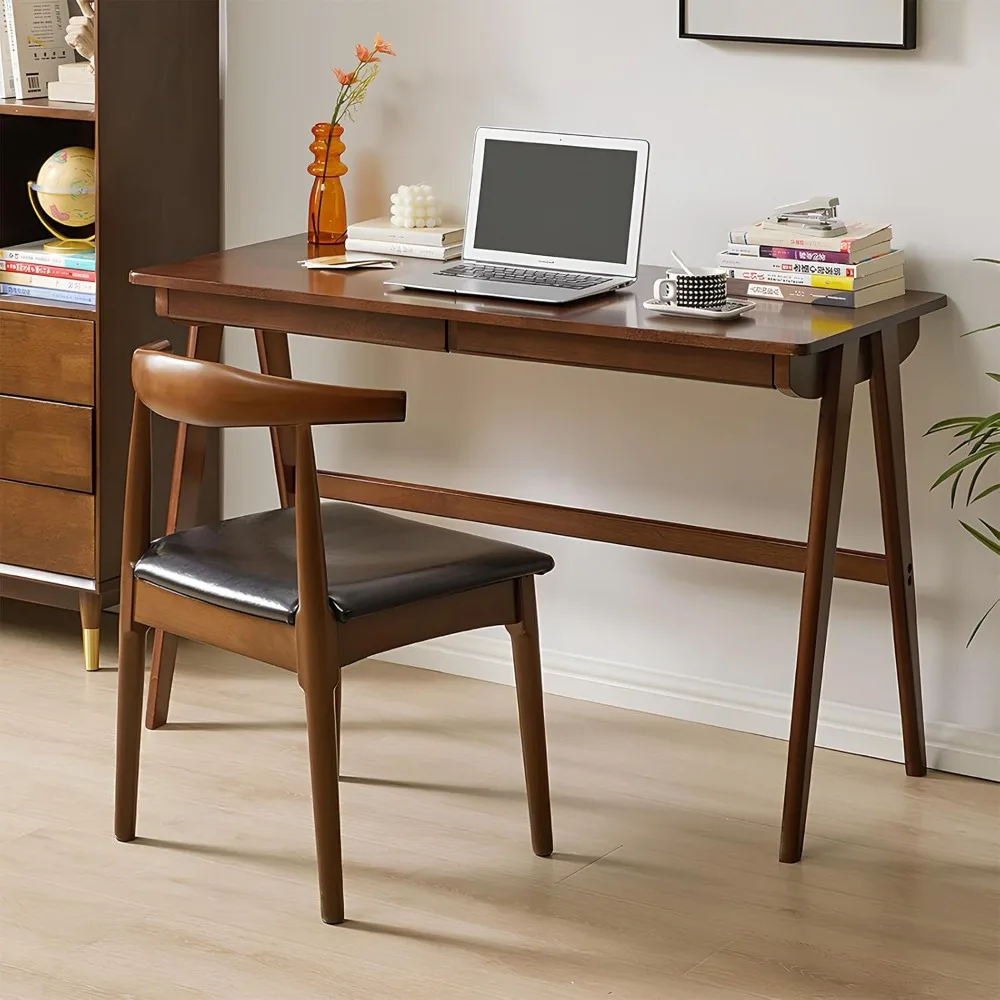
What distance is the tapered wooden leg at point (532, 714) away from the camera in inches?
97.0

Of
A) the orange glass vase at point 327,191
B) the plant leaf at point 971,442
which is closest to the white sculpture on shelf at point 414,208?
the orange glass vase at point 327,191

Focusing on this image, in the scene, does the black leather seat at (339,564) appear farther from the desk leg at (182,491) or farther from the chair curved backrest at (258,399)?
the desk leg at (182,491)

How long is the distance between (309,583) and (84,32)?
153 centimetres

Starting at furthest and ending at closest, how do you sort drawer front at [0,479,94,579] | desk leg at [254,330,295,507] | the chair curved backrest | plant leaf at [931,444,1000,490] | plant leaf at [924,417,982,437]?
drawer front at [0,479,94,579], desk leg at [254,330,295,507], plant leaf at [924,417,982,437], plant leaf at [931,444,1000,490], the chair curved backrest

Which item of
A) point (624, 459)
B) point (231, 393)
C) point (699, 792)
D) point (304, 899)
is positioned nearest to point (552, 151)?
point (624, 459)

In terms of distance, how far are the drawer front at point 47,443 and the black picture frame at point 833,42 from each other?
51.4 inches

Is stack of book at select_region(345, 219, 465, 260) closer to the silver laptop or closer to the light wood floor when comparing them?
the silver laptop

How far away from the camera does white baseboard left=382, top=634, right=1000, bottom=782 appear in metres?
2.93

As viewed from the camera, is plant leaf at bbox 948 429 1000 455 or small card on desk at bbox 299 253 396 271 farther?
small card on desk at bbox 299 253 396 271

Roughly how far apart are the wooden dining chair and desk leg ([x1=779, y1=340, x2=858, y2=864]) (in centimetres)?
37

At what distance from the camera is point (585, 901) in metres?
2.41

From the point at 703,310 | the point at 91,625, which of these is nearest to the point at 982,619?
the point at 703,310

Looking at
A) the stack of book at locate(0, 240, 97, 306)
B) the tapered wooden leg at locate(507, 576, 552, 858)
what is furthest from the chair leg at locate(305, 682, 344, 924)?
the stack of book at locate(0, 240, 97, 306)

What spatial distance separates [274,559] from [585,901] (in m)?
0.65
